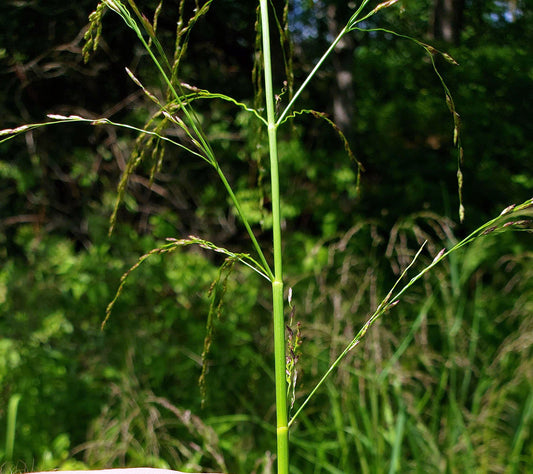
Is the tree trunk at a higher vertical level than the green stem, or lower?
higher

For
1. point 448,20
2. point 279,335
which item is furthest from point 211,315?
point 448,20

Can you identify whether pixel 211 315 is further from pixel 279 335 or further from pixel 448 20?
pixel 448 20

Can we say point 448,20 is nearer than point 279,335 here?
No

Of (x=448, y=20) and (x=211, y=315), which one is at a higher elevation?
(x=448, y=20)

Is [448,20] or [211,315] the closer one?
[211,315]

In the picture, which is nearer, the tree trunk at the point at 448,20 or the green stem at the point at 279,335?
the green stem at the point at 279,335

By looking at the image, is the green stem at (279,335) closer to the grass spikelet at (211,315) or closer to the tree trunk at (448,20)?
the grass spikelet at (211,315)

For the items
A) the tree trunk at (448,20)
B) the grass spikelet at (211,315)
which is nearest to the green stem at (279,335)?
the grass spikelet at (211,315)

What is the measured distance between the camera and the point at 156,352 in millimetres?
3139

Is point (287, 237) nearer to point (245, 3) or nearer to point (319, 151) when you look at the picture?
point (319, 151)

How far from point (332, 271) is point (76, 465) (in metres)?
2.14

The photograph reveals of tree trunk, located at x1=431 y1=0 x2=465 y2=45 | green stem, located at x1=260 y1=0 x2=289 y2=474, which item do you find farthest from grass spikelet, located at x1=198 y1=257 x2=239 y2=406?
tree trunk, located at x1=431 y1=0 x2=465 y2=45

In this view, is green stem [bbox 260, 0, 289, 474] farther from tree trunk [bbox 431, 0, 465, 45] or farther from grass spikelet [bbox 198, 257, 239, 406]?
tree trunk [bbox 431, 0, 465, 45]

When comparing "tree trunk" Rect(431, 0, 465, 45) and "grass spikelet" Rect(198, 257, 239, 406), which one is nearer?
"grass spikelet" Rect(198, 257, 239, 406)
